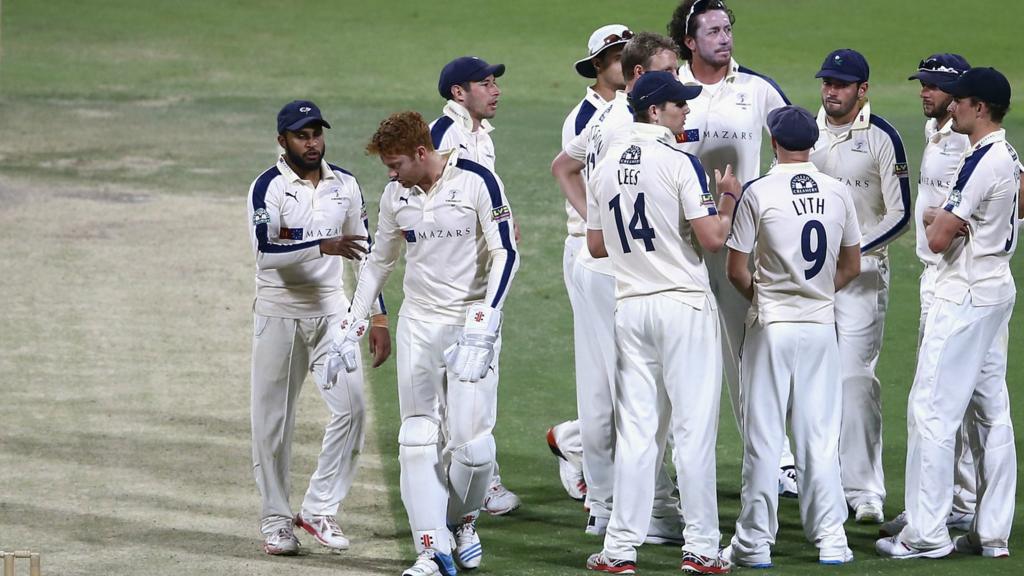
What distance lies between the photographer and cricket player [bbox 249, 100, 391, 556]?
280 inches

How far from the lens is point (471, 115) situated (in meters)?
7.80

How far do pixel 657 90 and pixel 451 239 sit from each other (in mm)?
1056

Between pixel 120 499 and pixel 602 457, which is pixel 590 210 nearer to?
pixel 602 457

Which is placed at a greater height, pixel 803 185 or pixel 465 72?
pixel 465 72

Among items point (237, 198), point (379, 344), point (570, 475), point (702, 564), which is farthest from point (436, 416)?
point (237, 198)

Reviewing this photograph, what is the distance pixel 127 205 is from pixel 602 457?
852 cm

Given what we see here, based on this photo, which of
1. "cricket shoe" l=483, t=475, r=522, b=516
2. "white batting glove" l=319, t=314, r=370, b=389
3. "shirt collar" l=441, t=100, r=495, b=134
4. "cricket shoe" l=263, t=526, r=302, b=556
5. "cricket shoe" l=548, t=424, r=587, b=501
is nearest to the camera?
"white batting glove" l=319, t=314, r=370, b=389

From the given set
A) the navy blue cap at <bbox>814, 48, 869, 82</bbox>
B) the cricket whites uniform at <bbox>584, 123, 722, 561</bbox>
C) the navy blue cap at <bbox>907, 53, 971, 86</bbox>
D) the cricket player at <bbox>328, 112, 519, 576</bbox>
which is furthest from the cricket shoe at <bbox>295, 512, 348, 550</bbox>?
the navy blue cap at <bbox>907, 53, 971, 86</bbox>

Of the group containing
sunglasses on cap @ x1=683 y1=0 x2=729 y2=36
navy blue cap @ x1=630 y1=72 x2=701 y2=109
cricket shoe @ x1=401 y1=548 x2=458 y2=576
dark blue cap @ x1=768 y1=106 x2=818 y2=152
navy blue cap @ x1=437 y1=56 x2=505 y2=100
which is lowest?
cricket shoe @ x1=401 y1=548 x2=458 y2=576

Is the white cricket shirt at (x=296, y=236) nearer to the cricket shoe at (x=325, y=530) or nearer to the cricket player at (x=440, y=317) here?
the cricket player at (x=440, y=317)

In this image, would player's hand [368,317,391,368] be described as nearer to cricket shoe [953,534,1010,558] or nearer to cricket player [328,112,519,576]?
cricket player [328,112,519,576]

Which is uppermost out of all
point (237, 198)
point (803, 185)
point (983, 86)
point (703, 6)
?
Result: point (703, 6)

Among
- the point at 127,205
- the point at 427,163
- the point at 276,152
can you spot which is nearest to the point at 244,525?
the point at 427,163

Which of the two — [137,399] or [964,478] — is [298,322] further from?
[964,478]
